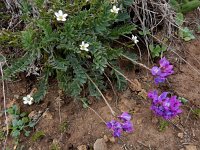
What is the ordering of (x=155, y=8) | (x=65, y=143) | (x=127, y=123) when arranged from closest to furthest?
(x=127, y=123), (x=65, y=143), (x=155, y=8)

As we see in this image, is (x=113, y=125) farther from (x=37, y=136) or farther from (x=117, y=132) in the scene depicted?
(x=37, y=136)

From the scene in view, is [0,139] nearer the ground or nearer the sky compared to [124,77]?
nearer the ground

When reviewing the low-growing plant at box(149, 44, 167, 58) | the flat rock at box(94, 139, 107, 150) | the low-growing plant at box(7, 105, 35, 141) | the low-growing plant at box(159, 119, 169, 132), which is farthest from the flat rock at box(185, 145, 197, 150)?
the low-growing plant at box(7, 105, 35, 141)

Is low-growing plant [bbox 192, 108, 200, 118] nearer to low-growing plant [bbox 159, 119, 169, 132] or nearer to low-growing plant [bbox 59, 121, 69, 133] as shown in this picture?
low-growing plant [bbox 159, 119, 169, 132]

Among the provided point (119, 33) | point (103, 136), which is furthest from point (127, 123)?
point (119, 33)

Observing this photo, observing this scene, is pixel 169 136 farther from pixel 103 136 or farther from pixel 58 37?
pixel 58 37

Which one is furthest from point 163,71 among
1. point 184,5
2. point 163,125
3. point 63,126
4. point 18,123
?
point 18,123
